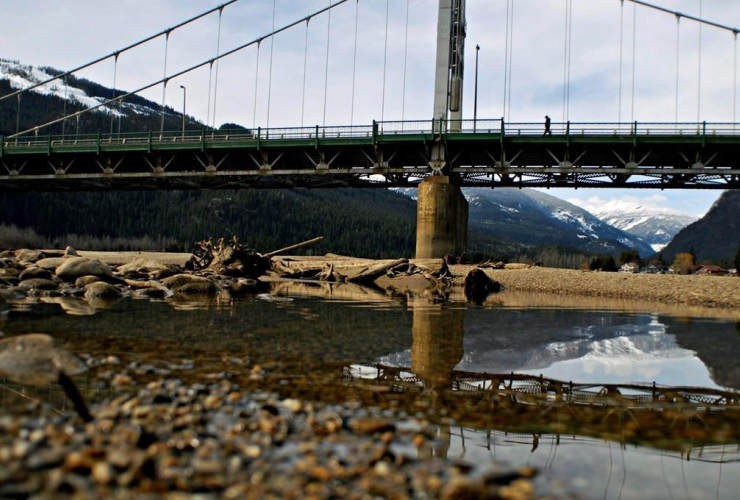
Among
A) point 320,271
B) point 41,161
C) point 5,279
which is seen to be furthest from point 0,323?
point 41,161

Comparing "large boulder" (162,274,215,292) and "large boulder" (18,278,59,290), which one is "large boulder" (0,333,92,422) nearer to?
"large boulder" (18,278,59,290)

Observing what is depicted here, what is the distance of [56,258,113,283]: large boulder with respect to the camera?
57.4ft

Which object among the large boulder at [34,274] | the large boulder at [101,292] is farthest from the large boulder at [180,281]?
the large boulder at [34,274]

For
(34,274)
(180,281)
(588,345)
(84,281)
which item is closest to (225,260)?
(180,281)

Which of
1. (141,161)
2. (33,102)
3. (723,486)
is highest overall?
(33,102)

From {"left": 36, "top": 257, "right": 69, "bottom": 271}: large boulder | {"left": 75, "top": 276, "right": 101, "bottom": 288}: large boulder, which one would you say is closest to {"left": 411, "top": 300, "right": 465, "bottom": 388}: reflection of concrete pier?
{"left": 75, "top": 276, "right": 101, "bottom": 288}: large boulder

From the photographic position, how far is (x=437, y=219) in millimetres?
38000

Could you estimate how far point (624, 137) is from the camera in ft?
120

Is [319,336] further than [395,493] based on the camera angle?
Yes

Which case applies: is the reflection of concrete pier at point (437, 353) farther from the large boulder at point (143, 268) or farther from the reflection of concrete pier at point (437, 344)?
the large boulder at point (143, 268)

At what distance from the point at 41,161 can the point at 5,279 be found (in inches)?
1838

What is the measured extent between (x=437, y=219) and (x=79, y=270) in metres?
25.3

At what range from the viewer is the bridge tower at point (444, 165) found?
38.0 m

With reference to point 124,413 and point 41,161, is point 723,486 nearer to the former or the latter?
point 124,413
